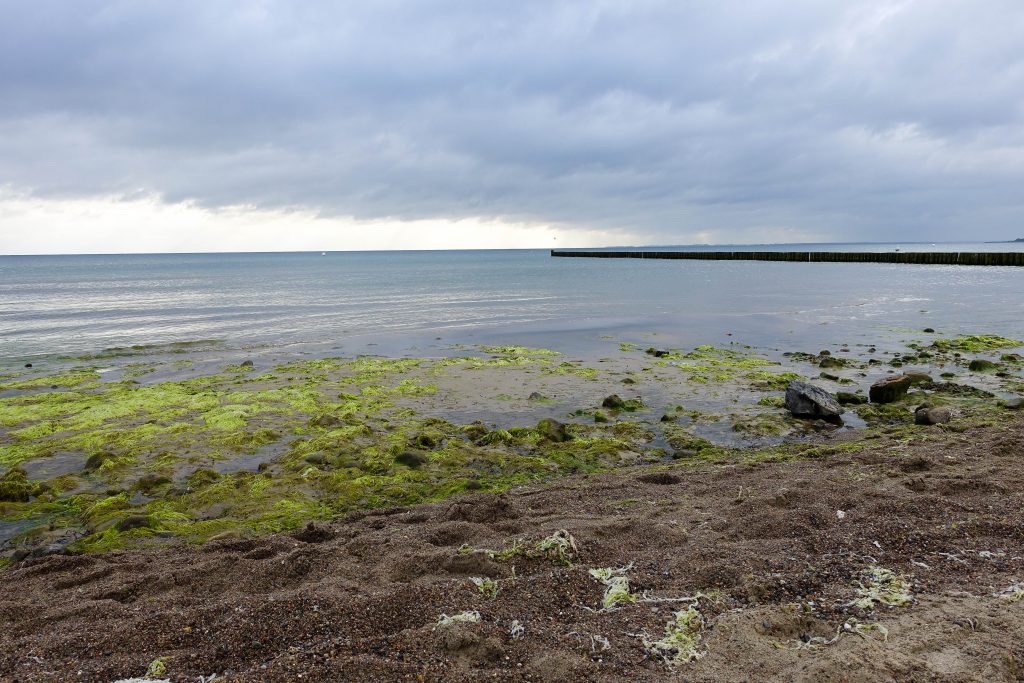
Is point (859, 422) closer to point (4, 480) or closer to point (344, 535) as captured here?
point (344, 535)

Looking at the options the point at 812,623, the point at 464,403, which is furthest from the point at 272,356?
the point at 812,623

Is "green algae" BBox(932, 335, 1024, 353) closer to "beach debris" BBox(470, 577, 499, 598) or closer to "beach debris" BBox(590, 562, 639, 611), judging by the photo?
"beach debris" BBox(590, 562, 639, 611)

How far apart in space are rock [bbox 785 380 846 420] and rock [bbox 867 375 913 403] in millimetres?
1419

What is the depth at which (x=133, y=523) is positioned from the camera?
27.4 ft

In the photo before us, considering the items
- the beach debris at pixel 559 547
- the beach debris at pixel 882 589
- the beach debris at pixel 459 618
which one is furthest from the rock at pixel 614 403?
the beach debris at pixel 459 618

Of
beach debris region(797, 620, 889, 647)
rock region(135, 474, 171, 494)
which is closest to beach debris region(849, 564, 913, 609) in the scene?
beach debris region(797, 620, 889, 647)

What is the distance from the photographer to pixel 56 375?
20453 mm

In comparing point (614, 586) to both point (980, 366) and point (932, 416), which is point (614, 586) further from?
point (980, 366)

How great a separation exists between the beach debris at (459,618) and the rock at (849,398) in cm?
1288

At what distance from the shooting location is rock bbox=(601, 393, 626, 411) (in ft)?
49.0

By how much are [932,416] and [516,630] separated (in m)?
11.9

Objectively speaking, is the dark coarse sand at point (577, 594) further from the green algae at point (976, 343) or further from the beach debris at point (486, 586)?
the green algae at point (976, 343)

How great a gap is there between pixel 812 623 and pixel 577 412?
10.2 metres

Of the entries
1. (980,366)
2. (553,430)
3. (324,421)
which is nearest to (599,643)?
(553,430)
